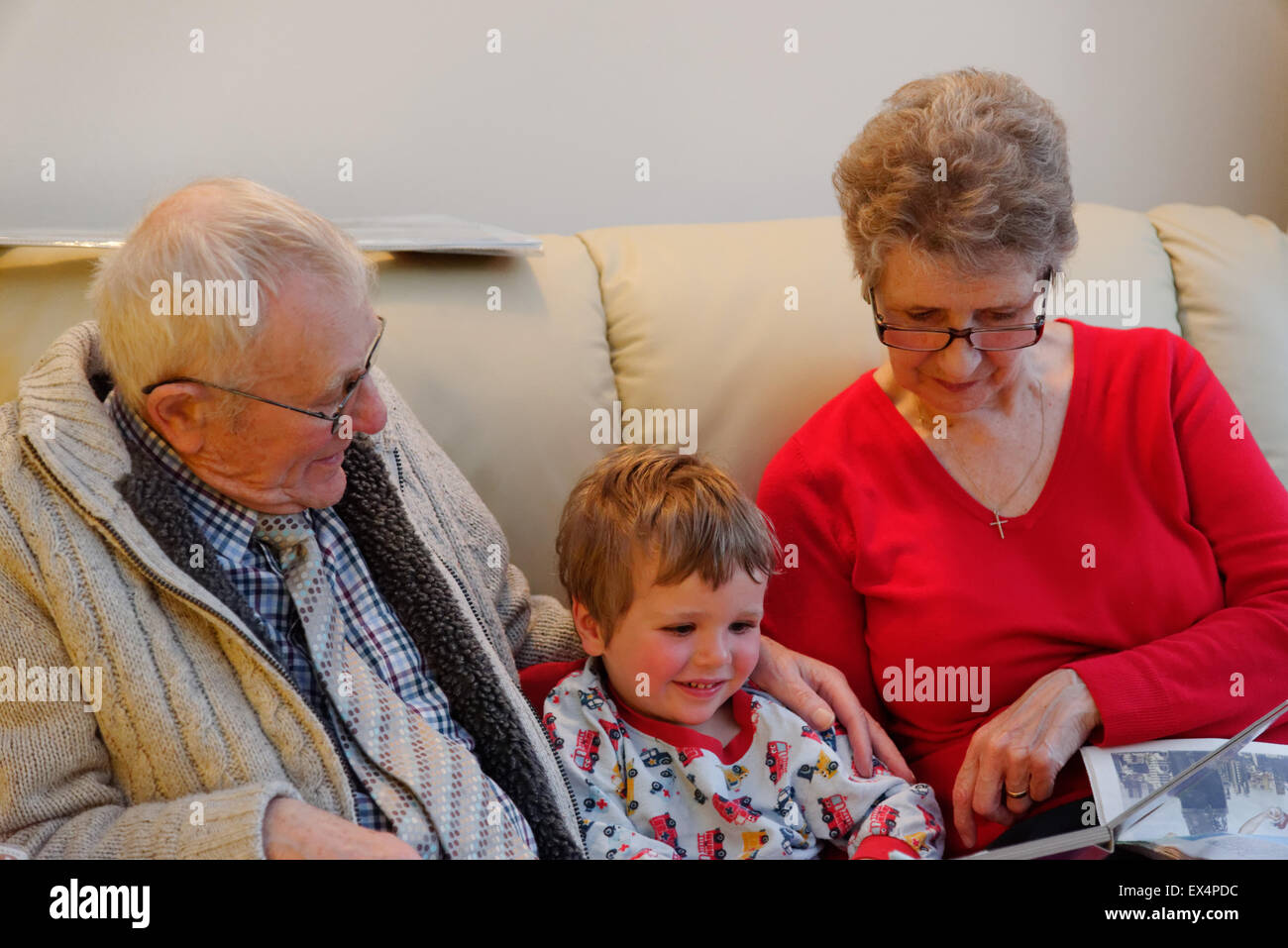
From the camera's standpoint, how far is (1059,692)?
1.55 meters

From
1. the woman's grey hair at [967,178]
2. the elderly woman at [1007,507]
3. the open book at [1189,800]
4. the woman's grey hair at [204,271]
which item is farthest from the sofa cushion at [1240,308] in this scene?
the woman's grey hair at [204,271]

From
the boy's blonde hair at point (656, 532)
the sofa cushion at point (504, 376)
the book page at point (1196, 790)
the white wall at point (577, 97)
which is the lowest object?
the book page at point (1196, 790)

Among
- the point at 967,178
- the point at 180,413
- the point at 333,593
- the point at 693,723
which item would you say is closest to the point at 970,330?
the point at 967,178

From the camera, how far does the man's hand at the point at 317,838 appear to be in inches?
47.4

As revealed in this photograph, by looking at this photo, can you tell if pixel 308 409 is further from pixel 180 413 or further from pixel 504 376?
pixel 504 376

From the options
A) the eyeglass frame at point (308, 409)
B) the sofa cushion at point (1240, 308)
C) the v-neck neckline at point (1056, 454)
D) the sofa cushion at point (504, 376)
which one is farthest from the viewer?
the sofa cushion at point (1240, 308)

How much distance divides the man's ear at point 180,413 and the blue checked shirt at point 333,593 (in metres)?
0.03

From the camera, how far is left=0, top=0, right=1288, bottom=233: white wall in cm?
203

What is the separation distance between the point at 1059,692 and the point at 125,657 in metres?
1.09

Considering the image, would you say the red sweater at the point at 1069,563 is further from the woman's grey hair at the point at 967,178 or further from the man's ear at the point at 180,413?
the man's ear at the point at 180,413

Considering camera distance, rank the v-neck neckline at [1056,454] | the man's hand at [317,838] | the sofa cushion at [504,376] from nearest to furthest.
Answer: the man's hand at [317,838] < the v-neck neckline at [1056,454] < the sofa cushion at [504,376]

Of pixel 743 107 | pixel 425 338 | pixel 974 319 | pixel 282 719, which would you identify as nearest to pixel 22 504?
pixel 282 719

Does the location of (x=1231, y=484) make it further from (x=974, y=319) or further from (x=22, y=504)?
(x=22, y=504)

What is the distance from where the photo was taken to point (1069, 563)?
1646 millimetres
